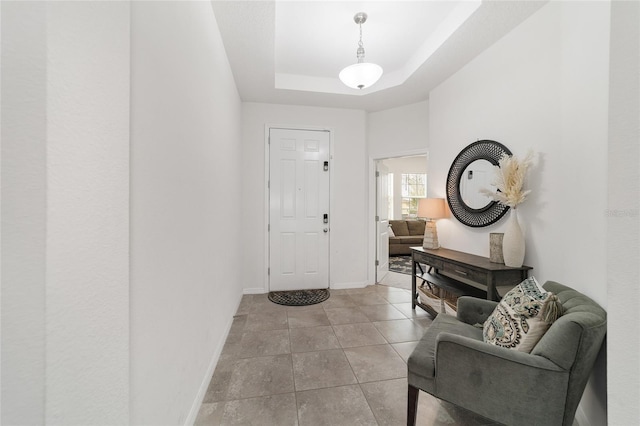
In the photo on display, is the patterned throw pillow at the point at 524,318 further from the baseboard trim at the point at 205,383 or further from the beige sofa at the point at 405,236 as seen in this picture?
the beige sofa at the point at 405,236

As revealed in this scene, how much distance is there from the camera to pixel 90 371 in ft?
2.22

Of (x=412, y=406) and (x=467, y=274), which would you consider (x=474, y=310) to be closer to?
(x=467, y=274)

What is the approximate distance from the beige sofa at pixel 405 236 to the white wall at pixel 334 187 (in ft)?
8.08

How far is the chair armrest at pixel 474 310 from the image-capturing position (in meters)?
1.75

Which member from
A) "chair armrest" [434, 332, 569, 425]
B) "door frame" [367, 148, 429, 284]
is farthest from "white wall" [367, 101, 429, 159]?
"chair armrest" [434, 332, 569, 425]

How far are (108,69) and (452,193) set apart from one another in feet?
9.64

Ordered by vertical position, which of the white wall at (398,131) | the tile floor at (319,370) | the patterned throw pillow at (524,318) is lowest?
the tile floor at (319,370)

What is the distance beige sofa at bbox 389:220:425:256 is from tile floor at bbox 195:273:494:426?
3.16 metres

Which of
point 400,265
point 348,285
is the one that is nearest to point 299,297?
point 348,285

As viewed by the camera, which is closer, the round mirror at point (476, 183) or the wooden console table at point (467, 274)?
the wooden console table at point (467, 274)

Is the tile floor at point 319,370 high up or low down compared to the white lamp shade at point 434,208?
down

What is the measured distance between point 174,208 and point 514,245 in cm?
240

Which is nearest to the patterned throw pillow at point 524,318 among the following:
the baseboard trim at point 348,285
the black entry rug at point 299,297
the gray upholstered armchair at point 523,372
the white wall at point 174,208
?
the gray upholstered armchair at point 523,372

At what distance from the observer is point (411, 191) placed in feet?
24.7
